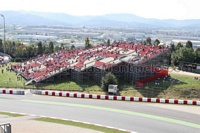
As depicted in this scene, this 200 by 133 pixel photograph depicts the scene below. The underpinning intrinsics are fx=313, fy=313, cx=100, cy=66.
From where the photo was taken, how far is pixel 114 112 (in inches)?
1395

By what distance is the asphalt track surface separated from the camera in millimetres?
30703

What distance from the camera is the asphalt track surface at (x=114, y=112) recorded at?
3070 cm

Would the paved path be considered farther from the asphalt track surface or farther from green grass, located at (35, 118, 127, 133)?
the asphalt track surface

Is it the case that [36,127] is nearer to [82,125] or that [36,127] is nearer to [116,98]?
[82,125]

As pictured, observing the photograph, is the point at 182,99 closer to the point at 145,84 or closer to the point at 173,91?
the point at 173,91

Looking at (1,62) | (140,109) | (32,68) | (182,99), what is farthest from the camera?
(1,62)

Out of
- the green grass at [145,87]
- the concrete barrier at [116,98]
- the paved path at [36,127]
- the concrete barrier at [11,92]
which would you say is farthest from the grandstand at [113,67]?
the paved path at [36,127]

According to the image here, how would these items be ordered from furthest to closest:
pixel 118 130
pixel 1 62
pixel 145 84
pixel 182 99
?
pixel 1 62
pixel 145 84
pixel 182 99
pixel 118 130

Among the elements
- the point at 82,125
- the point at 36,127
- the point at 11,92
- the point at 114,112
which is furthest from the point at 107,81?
the point at 36,127

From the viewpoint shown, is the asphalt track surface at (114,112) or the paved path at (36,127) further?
the asphalt track surface at (114,112)

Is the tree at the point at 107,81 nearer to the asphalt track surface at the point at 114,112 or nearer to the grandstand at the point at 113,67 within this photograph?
the grandstand at the point at 113,67

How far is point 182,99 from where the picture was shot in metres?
41.9

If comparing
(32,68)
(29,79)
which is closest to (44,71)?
(29,79)

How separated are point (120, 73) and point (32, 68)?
19.8 m
